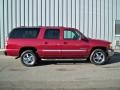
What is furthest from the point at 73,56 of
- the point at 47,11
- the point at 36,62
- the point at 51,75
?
the point at 47,11

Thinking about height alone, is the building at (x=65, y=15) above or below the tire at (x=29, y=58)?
above

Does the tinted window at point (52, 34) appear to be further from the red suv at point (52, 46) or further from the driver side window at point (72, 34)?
the driver side window at point (72, 34)

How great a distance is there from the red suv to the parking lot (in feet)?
1.45

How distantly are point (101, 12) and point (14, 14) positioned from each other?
203 inches

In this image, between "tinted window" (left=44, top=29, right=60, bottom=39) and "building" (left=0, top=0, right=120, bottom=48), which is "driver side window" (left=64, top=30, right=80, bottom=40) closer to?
"tinted window" (left=44, top=29, right=60, bottom=39)

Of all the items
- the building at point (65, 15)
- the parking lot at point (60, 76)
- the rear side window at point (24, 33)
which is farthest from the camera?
the building at point (65, 15)

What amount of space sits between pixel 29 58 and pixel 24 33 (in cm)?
117

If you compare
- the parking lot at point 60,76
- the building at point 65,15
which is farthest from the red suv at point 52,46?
the building at point 65,15

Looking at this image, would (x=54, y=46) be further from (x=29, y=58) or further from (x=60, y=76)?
(x=60, y=76)

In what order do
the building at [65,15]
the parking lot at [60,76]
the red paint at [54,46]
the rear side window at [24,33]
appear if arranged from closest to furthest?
the parking lot at [60,76]
the red paint at [54,46]
the rear side window at [24,33]
the building at [65,15]

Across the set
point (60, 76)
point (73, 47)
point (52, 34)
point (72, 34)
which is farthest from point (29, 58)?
point (60, 76)

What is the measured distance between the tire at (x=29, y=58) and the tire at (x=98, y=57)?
8.47 feet

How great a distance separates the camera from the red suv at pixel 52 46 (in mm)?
16219

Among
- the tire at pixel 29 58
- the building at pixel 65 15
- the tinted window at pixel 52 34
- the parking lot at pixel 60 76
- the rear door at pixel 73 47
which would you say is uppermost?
the building at pixel 65 15
